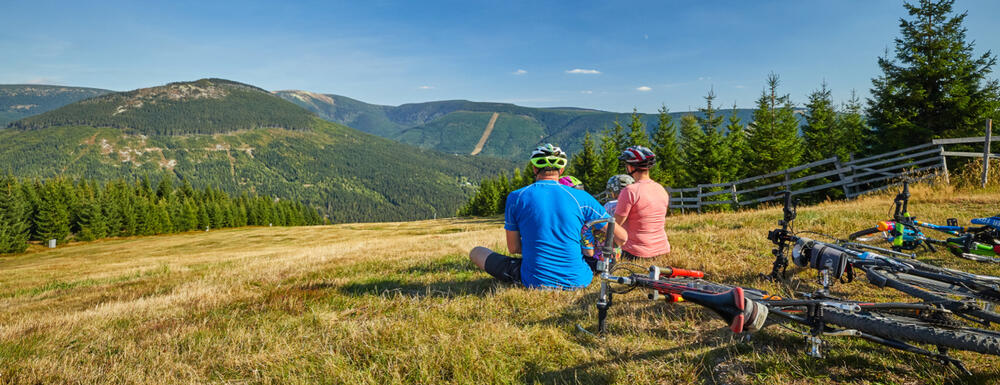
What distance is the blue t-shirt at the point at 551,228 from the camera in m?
5.13

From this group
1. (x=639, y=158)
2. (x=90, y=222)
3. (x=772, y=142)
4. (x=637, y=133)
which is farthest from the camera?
(x=90, y=222)

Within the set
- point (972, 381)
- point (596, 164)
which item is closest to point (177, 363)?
point (972, 381)

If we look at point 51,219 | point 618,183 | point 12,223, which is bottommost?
point 51,219

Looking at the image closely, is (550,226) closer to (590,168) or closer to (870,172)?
(870,172)

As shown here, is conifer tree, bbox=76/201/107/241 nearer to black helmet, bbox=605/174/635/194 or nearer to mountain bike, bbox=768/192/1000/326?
black helmet, bbox=605/174/635/194

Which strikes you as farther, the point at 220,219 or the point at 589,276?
the point at 220,219

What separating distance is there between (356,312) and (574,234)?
2.93 m

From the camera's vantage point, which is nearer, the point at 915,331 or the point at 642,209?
the point at 915,331

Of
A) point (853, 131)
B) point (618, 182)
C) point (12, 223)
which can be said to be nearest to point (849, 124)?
point (853, 131)

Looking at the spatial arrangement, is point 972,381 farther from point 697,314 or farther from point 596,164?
point 596,164

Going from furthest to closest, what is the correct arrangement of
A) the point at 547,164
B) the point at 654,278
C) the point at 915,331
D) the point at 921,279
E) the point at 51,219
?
the point at 51,219 < the point at 547,164 < the point at 921,279 < the point at 654,278 < the point at 915,331

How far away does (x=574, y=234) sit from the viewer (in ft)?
17.1

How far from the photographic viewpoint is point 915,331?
2.54 m

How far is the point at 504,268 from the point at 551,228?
1099 millimetres
